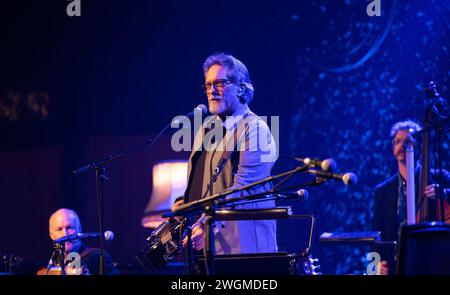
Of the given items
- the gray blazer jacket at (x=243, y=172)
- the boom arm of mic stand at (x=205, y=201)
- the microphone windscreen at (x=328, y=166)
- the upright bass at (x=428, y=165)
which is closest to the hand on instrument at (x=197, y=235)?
the gray blazer jacket at (x=243, y=172)

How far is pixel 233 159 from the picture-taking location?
3.95m

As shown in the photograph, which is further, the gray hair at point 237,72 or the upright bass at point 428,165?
the upright bass at point 428,165

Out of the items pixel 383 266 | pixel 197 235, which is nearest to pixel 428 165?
pixel 383 266

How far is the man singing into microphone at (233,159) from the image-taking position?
12.5 ft

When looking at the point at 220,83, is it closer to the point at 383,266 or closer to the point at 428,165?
the point at 428,165

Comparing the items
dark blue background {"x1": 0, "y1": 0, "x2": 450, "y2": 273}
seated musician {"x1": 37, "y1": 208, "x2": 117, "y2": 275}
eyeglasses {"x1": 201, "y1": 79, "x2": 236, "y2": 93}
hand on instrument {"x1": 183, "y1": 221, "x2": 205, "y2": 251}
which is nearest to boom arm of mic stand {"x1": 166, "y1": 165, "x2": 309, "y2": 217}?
hand on instrument {"x1": 183, "y1": 221, "x2": 205, "y2": 251}

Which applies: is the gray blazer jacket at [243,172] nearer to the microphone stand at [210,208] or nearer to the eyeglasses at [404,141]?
the microphone stand at [210,208]

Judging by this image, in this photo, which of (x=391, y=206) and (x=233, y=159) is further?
(x=391, y=206)

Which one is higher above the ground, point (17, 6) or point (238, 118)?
point (17, 6)

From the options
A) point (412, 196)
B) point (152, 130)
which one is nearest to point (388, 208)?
point (412, 196)

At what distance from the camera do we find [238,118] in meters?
4.05

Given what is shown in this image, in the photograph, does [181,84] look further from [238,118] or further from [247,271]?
[247,271]

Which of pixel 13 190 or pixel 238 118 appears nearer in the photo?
pixel 238 118

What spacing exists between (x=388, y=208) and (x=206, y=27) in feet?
8.85
